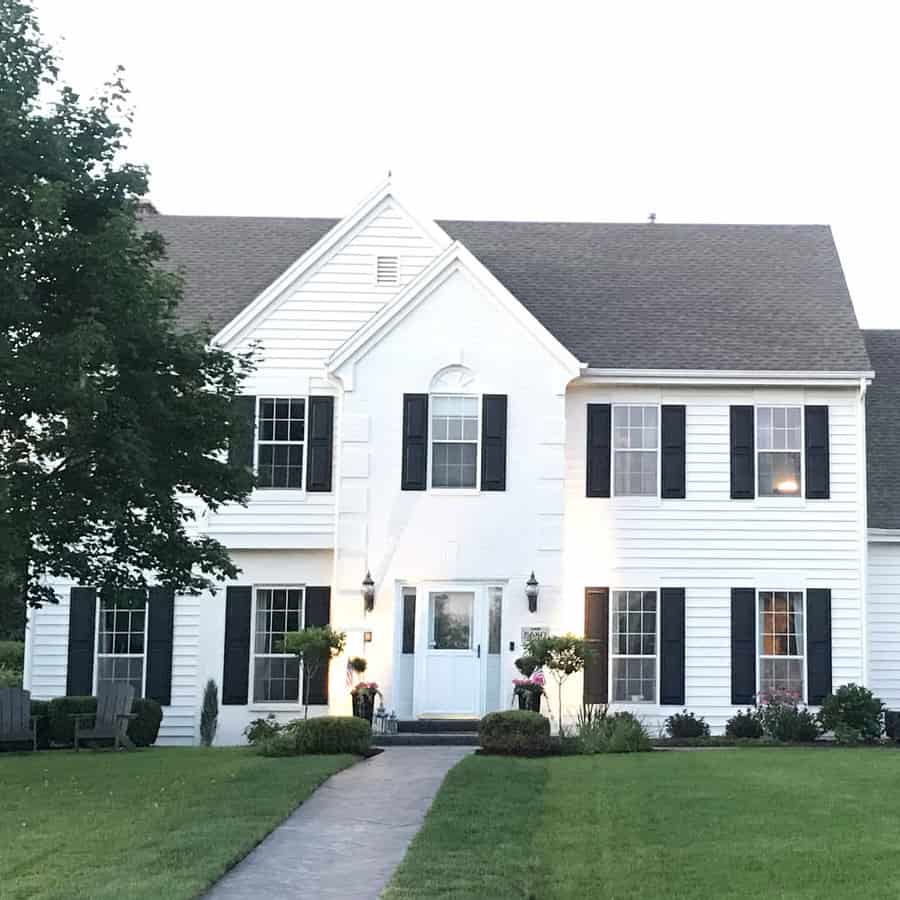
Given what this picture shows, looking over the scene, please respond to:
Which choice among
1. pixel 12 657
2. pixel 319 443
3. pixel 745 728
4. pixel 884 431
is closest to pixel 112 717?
pixel 319 443

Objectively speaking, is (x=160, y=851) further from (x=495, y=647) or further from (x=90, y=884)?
(x=495, y=647)

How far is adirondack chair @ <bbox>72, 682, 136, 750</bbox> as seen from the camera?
64.1 feet

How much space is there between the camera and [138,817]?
12.1 m

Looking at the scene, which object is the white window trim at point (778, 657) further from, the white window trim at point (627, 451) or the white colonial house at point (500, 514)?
the white window trim at point (627, 451)

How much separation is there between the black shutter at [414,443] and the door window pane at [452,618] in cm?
182

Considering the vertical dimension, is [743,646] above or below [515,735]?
above

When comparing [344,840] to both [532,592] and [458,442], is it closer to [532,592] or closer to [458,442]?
[532,592]

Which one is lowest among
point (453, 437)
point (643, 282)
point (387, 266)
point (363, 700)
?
point (363, 700)

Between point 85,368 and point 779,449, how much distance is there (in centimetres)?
1281

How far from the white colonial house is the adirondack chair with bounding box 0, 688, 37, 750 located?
3038 millimetres

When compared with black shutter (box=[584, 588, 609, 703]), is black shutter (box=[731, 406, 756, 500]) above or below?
above

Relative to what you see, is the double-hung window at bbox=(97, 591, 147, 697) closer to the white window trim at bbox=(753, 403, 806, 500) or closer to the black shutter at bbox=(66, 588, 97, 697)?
the black shutter at bbox=(66, 588, 97, 697)

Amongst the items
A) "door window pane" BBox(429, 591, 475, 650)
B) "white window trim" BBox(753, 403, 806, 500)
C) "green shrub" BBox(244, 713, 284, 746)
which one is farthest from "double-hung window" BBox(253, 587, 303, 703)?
"white window trim" BBox(753, 403, 806, 500)

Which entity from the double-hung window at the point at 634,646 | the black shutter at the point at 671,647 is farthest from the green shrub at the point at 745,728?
the double-hung window at the point at 634,646
